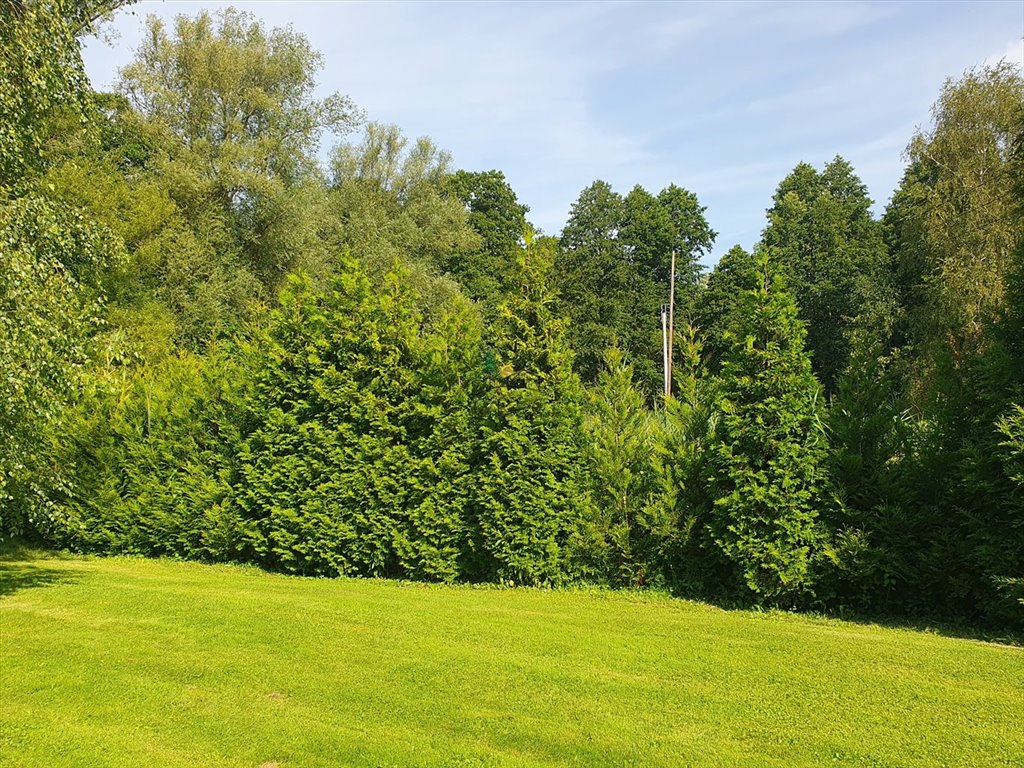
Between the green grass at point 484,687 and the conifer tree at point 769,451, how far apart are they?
584 mm

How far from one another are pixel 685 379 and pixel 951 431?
289 centimetres

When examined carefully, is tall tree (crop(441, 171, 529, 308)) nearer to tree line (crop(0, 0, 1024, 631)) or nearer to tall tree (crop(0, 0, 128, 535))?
tree line (crop(0, 0, 1024, 631))

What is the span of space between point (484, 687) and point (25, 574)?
7.39 metres

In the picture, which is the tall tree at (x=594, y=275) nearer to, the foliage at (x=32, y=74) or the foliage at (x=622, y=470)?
the foliage at (x=622, y=470)

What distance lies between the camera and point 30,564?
1032 centimetres

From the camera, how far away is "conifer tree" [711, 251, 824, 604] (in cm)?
736

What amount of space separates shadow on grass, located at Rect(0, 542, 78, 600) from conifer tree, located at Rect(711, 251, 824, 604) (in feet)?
25.9

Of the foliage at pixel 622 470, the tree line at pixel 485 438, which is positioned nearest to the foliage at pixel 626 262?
the tree line at pixel 485 438

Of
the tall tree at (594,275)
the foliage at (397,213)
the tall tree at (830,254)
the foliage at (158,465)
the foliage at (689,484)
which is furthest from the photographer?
the tall tree at (594,275)

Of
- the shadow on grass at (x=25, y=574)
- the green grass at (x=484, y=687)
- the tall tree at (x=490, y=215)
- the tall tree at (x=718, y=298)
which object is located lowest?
the shadow on grass at (x=25, y=574)

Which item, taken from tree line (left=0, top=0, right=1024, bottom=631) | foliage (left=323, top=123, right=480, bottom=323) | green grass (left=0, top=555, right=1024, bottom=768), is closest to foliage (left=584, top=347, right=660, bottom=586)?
tree line (left=0, top=0, right=1024, bottom=631)

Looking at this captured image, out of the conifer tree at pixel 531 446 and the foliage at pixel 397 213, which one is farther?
the foliage at pixel 397 213

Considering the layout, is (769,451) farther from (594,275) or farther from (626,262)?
(626,262)

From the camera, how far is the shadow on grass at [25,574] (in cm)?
856
